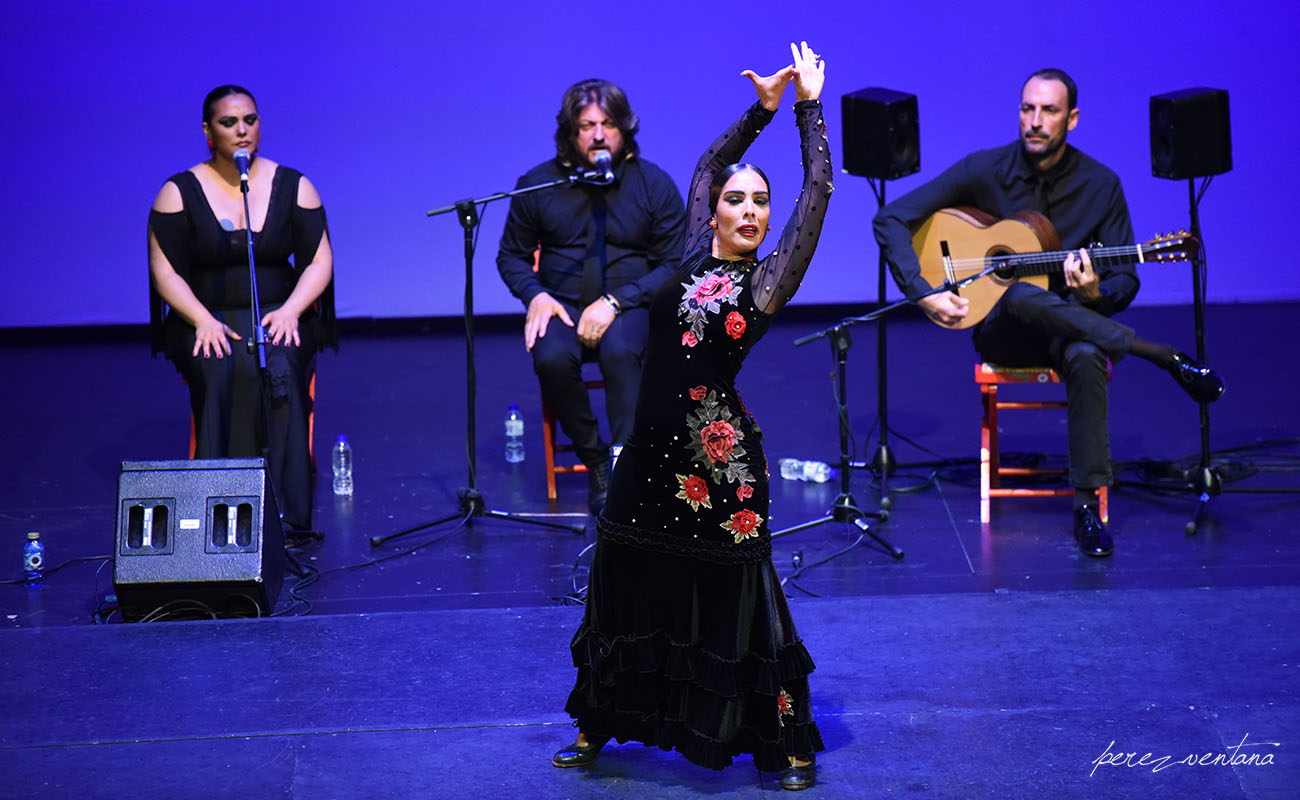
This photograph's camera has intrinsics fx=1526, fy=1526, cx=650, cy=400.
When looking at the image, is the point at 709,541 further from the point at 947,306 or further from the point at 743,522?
the point at 947,306

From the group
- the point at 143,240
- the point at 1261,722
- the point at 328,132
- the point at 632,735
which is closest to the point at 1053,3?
the point at 328,132

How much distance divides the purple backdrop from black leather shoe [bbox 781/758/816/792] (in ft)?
18.5

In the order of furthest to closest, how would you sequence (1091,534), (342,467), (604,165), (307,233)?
(342,467) → (307,233) → (604,165) → (1091,534)

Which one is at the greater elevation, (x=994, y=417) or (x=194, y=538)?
(x=994, y=417)

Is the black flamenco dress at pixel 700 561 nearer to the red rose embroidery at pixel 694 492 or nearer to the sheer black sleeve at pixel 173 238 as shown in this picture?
the red rose embroidery at pixel 694 492

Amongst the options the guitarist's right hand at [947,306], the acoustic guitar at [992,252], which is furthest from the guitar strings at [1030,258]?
the guitarist's right hand at [947,306]

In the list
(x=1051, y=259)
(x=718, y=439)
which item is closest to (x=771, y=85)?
(x=718, y=439)

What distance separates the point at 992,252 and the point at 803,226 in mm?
2456

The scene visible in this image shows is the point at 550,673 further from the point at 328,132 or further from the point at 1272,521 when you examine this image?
the point at 328,132

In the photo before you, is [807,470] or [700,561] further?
[807,470]

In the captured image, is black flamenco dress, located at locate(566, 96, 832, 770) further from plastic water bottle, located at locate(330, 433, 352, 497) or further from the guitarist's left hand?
plastic water bottle, located at locate(330, 433, 352, 497)

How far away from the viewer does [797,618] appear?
4.26 metres

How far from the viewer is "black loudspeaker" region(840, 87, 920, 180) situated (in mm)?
5531

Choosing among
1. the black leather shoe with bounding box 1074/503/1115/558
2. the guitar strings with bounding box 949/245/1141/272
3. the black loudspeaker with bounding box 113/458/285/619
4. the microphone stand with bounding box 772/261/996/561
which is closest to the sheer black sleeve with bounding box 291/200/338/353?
the black loudspeaker with bounding box 113/458/285/619
